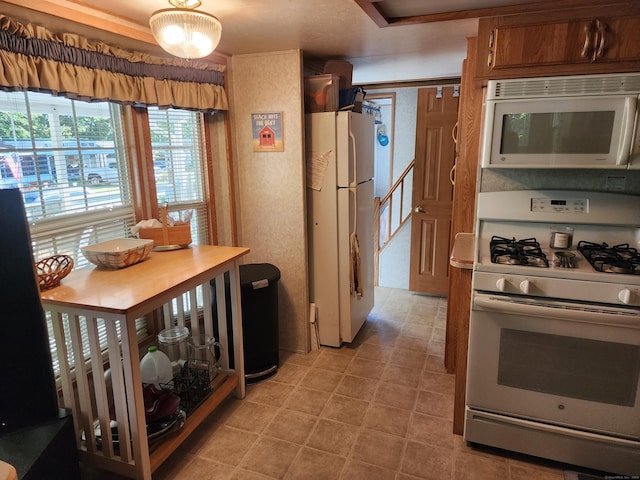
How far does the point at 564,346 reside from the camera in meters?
1.76

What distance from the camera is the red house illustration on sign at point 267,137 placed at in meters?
2.75

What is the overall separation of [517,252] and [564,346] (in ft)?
1.49

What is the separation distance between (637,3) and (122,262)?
257 centimetres

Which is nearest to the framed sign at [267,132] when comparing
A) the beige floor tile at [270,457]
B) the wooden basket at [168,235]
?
the wooden basket at [168,235]

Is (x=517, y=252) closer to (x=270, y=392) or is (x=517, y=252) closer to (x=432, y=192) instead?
(x=270, y=392)

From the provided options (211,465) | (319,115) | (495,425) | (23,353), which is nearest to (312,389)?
(211,465)

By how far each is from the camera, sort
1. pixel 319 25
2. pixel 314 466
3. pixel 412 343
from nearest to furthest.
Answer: pixel 314 466 < pixel 319 25 < pixel 412 343

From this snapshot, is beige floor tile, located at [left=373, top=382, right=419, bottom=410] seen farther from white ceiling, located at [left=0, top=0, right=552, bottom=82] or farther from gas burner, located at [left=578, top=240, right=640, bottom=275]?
white ceiling, located at [left=0, top=0, right=552, bottom=82]

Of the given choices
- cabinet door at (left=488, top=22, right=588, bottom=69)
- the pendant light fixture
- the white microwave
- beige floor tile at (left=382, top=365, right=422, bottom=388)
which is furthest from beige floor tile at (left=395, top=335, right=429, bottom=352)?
the pendant light fixture

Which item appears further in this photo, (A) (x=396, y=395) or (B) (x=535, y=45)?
(A) (x=396, y=395)

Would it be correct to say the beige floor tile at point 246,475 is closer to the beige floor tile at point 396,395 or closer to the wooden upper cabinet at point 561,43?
the beige floor tile at point 396,395

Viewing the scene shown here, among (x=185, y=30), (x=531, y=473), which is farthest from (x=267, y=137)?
(x=531, y=473)

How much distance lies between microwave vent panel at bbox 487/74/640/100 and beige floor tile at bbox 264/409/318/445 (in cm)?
191

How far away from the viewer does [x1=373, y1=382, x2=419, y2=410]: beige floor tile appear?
2.40m
